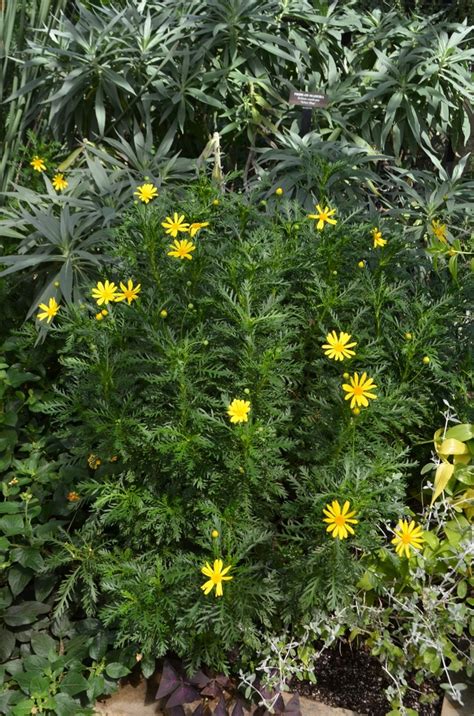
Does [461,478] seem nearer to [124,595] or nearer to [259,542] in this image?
[259,542]

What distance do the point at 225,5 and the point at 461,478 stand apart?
2126 mm

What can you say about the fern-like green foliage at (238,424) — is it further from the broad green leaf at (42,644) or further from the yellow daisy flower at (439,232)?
the yellow daisy flower at (439,232)

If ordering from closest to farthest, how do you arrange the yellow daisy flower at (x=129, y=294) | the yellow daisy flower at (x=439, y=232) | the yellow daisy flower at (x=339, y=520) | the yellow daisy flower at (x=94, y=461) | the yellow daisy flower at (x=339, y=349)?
the yellow daisy flower at (x=339, y=520)
the yellow daisy flower at (x=339, y=349)
the yellow daisy flower at (x=129, y=294)
the yellow daisy flower at (x=94, y=461)
the yellow daisy flower at (x=439, y=232)

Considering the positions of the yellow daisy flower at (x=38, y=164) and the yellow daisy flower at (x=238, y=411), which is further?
the yellow daisy flower at (x=38, y=164)

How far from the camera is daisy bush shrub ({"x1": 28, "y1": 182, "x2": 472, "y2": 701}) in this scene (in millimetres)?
1612

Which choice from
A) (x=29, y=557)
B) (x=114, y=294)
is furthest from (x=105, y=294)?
(x=29, y=557)

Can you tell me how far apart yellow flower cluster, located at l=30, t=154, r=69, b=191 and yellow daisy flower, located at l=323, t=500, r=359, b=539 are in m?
1.69

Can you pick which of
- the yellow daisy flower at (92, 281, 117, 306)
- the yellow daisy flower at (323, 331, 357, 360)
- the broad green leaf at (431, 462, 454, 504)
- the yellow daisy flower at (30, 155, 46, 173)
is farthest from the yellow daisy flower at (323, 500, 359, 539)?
the yellow daisy flower at (30, 155, 46, 173)

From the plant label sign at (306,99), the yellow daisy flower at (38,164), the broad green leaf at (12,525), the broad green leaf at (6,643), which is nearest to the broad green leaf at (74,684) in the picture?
the broad green leaf at (6,643)

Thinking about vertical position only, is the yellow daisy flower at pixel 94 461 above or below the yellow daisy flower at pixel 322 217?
below

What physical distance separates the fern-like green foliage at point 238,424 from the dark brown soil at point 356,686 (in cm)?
21

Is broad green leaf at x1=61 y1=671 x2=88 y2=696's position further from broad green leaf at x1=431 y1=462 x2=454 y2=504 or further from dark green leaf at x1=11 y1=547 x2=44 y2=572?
broad green leaf at x1=431 y1=462 x2=454 y2=504

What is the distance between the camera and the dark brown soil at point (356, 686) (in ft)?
6.16

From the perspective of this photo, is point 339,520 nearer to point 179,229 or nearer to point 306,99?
point 179,229
